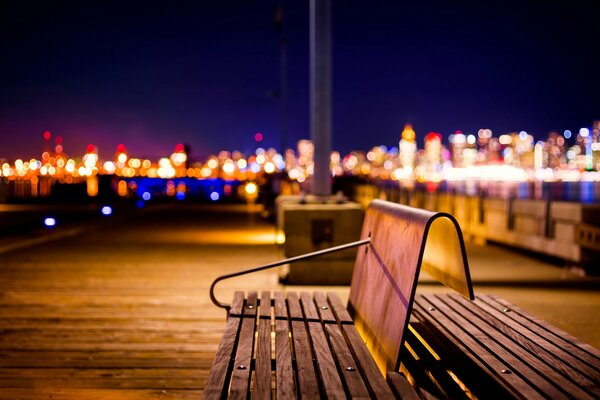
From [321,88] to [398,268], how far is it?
6747 mm

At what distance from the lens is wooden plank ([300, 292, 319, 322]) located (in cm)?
558

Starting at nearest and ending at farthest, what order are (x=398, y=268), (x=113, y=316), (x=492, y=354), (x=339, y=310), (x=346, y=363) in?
(x=346, y=363), (x=492, y=354), (x=398, y=268), (x=339, y=310), (x=113, y=316)

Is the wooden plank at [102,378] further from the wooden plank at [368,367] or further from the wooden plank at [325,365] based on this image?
the wooden plank at [368,367]

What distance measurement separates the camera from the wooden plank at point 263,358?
11.7 ft

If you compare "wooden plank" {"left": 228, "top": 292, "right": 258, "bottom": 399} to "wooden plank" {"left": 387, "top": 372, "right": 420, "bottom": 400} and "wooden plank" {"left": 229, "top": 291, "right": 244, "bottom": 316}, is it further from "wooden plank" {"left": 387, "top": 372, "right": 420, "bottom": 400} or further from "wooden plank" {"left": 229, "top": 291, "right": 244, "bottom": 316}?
"wooden plank" {"left": 387, "top": 372, "right": 420, "bottom": 400}

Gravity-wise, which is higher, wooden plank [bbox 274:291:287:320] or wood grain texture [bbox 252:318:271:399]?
wood grain texture [bbox 252:318:271:399]

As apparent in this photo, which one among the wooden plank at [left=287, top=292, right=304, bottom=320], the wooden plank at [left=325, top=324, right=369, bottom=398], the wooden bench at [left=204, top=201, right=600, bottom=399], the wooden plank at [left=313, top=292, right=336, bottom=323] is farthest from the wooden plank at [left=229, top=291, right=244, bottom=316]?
the wooden plank at [left=325, top=324, right=369, bottom=398]

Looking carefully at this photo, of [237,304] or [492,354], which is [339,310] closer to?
[237,304]

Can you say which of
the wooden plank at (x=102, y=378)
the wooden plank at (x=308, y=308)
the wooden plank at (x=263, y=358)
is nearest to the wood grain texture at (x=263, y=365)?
the wooden plank at (x=263, y=358)

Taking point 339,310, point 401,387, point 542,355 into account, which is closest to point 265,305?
point 339,310

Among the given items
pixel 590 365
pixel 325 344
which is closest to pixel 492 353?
pixel 590 365

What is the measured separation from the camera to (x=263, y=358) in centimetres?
424

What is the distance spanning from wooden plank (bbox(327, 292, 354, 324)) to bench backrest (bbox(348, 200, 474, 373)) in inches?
5.6

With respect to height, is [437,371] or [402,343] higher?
[402,343]
